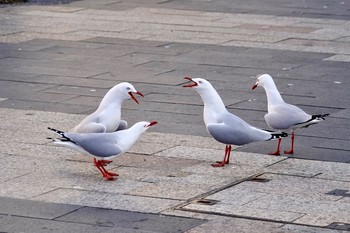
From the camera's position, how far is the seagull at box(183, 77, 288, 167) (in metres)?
9.47

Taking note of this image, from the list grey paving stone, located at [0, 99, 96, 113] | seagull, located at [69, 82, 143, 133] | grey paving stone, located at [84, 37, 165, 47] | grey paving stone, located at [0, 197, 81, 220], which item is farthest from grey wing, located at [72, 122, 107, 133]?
grey paving stone, located at [84, 37, 165, 47]

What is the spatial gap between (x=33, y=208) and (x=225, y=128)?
6.85 ft

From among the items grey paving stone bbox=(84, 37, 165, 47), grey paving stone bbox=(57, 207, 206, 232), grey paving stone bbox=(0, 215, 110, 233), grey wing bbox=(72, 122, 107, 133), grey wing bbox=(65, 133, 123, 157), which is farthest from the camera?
grey paving stone bbox=(84, 37, 165, 47)

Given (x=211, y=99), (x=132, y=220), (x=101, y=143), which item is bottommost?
(x=132, y=220)

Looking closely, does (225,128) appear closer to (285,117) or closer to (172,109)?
(285,117)

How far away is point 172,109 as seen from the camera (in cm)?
1211

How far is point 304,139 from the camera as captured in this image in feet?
35.4

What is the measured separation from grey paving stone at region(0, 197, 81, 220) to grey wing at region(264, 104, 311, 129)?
2455 mm

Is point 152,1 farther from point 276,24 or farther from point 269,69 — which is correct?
point 269,69

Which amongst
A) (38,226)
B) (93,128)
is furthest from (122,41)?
(38,226)

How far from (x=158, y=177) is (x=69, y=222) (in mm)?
1473

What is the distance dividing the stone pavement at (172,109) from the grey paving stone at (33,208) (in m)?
0.02

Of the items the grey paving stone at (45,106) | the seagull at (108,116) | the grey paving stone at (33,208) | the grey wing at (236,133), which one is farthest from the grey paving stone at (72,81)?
the grey paving stone at (33,208)

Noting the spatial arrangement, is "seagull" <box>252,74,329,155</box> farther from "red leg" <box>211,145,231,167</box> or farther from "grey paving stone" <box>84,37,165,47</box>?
"grey paving stone" <box>84,37,165,47</box>
